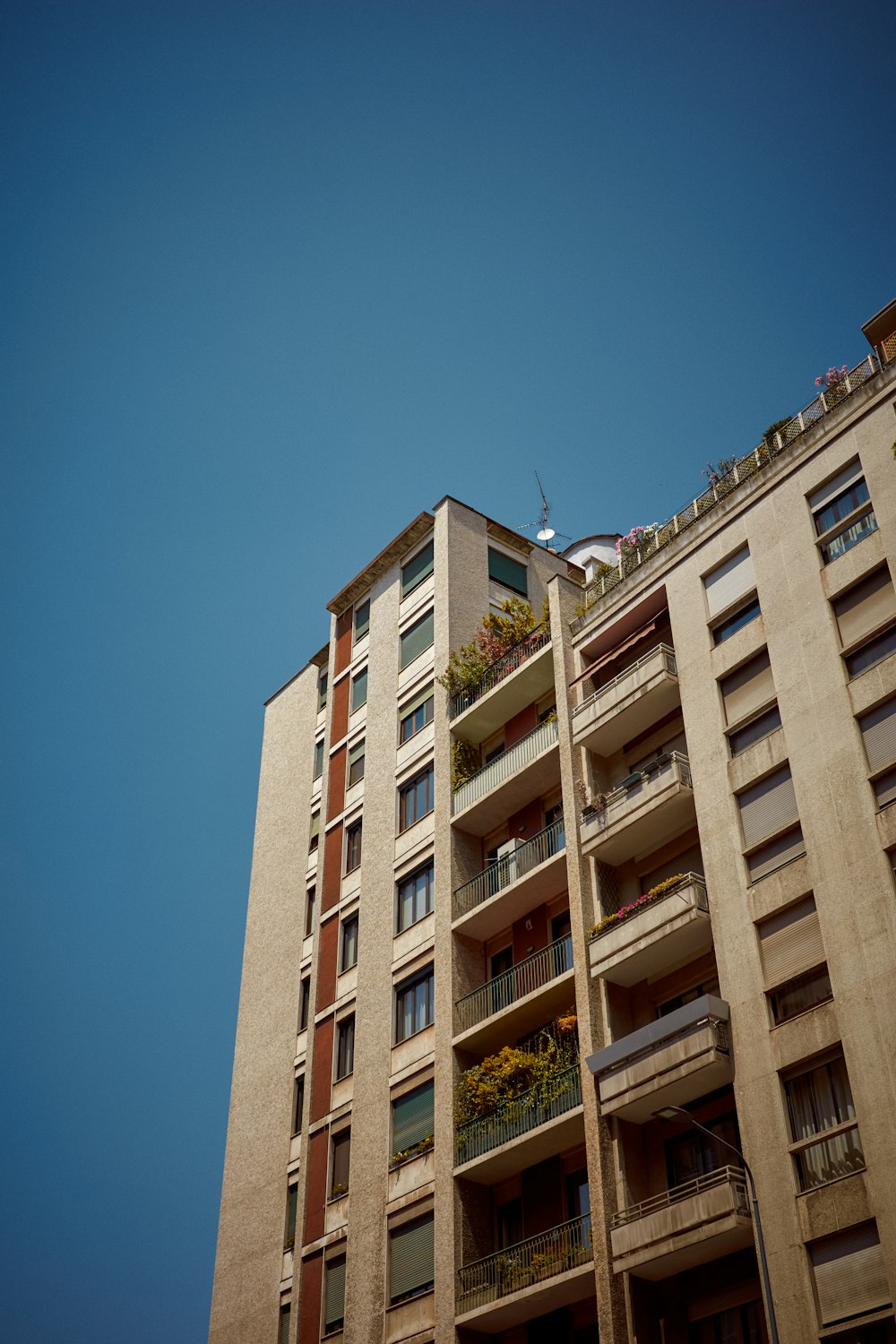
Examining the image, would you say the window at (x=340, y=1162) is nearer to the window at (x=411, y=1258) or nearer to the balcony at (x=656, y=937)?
the window at (x=411, y=1258)

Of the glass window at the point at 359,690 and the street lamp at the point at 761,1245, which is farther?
the glass window at the point at 359,690

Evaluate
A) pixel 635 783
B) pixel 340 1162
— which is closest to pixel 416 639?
pixel 635 783

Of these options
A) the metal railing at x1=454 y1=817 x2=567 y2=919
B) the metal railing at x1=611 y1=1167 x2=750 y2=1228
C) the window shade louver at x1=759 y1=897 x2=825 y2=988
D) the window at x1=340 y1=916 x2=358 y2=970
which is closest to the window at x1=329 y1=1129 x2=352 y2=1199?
the window at x1=340 y1=916 x2=358 y2=970

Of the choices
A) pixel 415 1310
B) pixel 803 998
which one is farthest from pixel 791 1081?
pixel 415 1310

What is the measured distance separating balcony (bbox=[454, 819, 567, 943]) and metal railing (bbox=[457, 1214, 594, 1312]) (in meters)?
7.01

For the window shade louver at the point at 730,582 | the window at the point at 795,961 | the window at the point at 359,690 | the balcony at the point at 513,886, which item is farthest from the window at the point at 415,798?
the window at the point at 795,961

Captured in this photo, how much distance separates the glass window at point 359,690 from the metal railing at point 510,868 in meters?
9.34

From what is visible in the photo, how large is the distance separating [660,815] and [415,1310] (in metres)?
11.4

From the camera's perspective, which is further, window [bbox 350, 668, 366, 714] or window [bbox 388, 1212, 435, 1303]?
window [bbox 350, 668, 366, 714]

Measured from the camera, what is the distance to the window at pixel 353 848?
38656mm

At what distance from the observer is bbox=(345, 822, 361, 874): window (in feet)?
127

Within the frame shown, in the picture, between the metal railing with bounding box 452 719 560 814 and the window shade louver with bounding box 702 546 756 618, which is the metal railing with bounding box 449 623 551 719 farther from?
the window shade louver with bounding box 702 546 756 618

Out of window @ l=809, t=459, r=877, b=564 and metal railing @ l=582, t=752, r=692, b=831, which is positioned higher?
window @ l=809, t=459, r=877, b=564

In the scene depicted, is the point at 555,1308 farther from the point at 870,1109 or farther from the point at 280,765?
the point at 280,765
